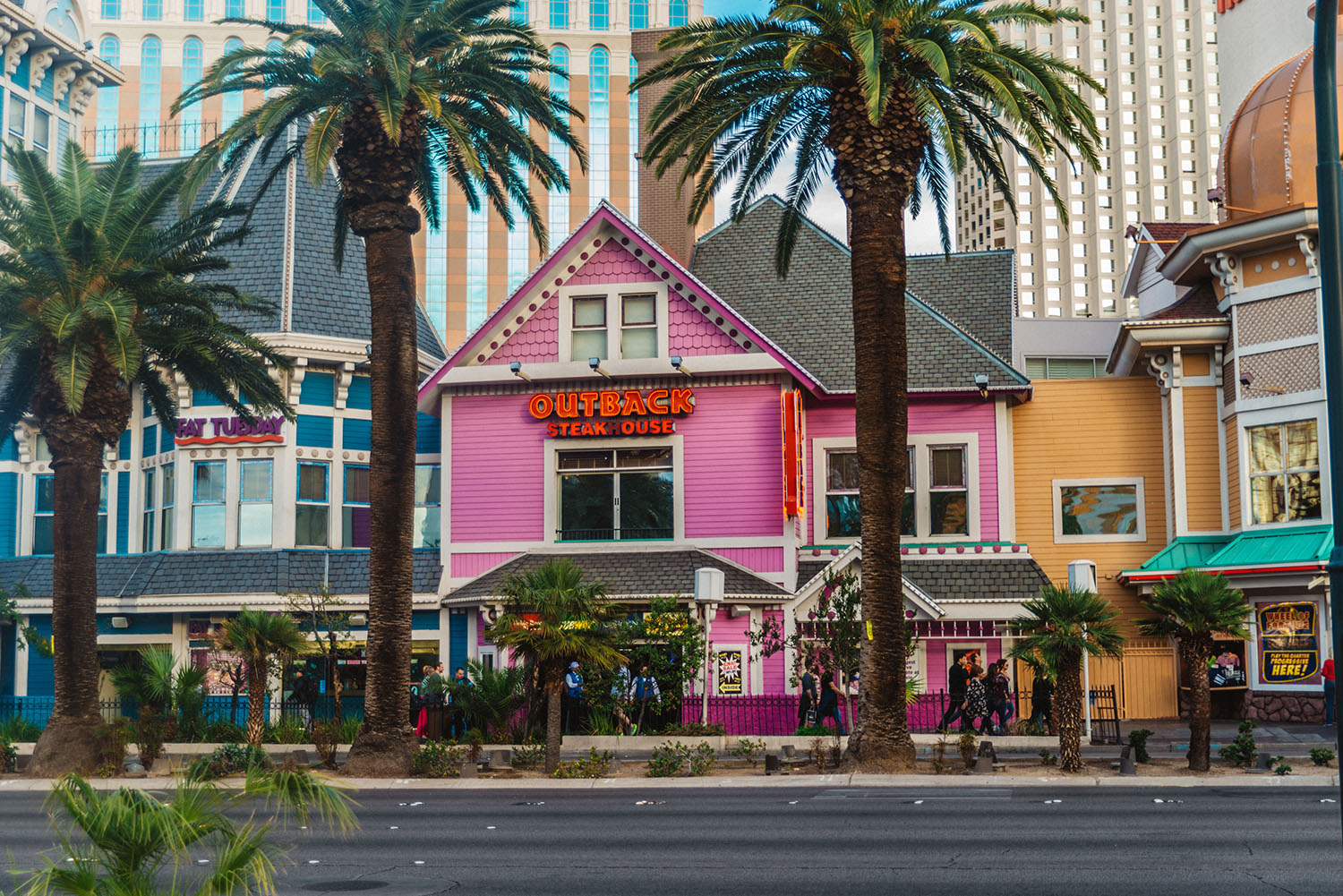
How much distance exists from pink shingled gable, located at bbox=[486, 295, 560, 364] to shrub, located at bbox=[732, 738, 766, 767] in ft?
35.2

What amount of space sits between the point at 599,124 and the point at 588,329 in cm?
7732

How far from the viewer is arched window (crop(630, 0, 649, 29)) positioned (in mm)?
109062

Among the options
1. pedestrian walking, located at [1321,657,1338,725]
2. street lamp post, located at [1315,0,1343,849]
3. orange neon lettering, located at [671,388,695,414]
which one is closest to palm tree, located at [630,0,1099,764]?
orange neon lettering, located at [671,388,695,414]

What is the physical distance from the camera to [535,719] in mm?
26000

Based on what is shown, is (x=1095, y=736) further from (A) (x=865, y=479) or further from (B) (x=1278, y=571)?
(A) (x=865, y=479)

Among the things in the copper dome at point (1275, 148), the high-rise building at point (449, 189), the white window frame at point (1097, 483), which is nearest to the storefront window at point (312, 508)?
the white window frame at point (1097, 483)

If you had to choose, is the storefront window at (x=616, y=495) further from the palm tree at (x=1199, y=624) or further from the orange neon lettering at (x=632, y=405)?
the palm tree at (x=1199, y=624)

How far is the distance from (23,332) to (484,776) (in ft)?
35.6

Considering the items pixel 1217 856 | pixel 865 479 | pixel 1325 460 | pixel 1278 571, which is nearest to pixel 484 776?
pixel 865 479

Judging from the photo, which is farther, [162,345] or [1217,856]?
[162,345]

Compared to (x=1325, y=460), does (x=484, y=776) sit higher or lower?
lower

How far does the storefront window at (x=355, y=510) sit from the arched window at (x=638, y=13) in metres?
83.2

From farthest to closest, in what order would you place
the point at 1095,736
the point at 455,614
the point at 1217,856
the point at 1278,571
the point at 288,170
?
the point at 288,170 → the point at 455,614 → the point at 1278,571 → the point at 1095,736 → the point at 1217,856

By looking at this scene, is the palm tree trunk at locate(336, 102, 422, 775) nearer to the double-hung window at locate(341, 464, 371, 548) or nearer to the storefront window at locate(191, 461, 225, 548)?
the double-hung window at locate(341, 464, 371, 548)
